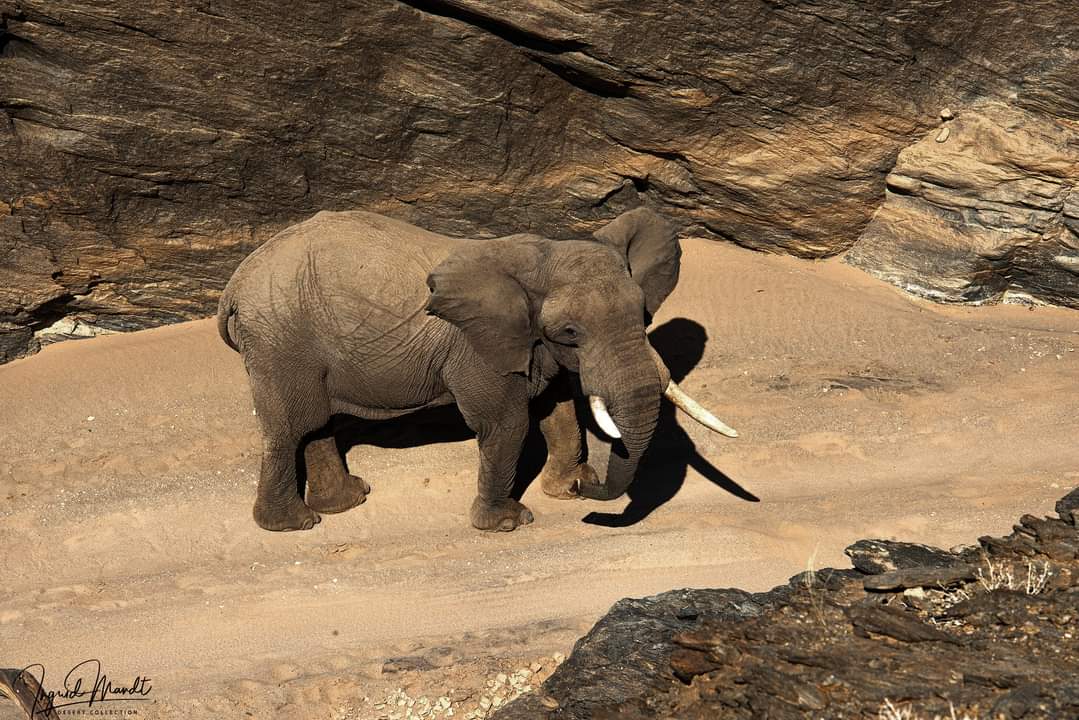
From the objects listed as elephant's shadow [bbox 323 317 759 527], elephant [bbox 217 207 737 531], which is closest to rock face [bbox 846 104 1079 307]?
elephant's shadow [bbox 323 317 759 527]

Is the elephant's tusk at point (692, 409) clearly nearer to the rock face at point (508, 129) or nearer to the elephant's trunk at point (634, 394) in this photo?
the elephant's trunk at point (634, 394)

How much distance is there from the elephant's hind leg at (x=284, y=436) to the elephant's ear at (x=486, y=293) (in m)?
1.74

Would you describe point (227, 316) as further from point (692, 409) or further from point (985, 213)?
point (985, 213)

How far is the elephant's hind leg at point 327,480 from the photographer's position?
41.1ft

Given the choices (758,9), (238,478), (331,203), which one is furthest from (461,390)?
(758,9)

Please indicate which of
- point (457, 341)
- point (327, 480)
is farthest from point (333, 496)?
point (457, 341)

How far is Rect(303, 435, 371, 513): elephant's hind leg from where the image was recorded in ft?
41.1

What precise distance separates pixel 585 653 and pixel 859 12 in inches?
304

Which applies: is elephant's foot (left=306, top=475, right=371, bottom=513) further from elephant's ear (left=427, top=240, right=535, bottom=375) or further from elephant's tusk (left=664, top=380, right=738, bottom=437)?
elephant's tusk (left=664, top=380, right=738, bottom=437)

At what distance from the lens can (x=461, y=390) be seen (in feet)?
38.2

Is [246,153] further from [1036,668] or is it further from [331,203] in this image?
[1036,668]

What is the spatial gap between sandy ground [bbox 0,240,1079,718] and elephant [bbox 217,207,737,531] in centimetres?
67

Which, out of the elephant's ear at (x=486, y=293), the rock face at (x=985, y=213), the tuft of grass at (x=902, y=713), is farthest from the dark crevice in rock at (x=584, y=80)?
the tuft of grass at (x=902, y=713)

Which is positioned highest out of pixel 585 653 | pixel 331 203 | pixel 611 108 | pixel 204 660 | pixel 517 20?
pixel 517 20
